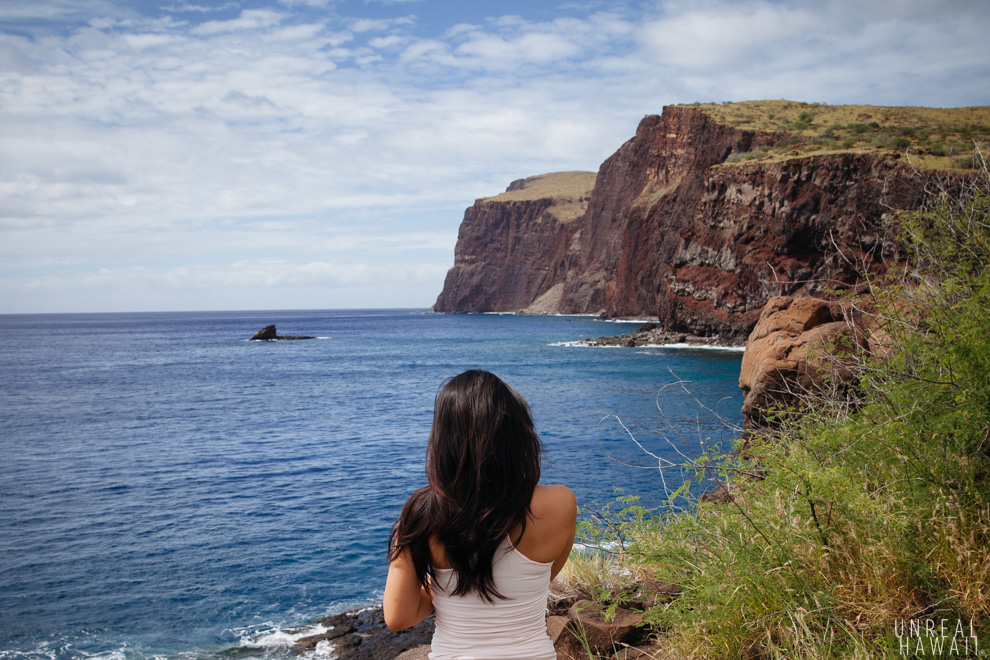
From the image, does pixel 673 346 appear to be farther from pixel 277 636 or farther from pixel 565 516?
pixel 565 516

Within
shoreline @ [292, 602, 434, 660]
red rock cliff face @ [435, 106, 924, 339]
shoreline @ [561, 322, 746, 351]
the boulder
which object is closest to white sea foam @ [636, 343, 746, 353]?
shoreline @ [561, 322, 746, 351]

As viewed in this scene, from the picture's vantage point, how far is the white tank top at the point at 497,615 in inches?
80.6

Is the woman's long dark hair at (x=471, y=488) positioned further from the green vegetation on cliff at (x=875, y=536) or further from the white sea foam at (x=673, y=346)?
the white sea foam at (x=673, y=346)

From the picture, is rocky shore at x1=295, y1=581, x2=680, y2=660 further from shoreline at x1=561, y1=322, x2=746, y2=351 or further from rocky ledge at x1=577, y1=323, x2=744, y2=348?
rocky ledge at x1=577, y1=323, x2=744, y2=348

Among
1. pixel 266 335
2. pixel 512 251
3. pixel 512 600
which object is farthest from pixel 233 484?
pixel 512 251

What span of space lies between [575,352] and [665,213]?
94.9 feet

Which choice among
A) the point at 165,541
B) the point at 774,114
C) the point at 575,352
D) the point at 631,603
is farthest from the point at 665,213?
the point at 631,603

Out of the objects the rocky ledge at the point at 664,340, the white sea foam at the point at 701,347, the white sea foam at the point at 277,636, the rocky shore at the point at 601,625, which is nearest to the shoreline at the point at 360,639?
the white sea foam at the point at 277,636

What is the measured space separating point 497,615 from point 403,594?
324mm

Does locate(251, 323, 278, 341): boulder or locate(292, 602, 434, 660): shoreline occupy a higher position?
locate(251, 323, 278, 341): boulder

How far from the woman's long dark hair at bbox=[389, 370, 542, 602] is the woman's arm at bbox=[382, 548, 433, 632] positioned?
29mm

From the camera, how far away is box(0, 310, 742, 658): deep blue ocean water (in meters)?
10.6

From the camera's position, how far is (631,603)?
4613mm

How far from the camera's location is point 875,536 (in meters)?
3.54
